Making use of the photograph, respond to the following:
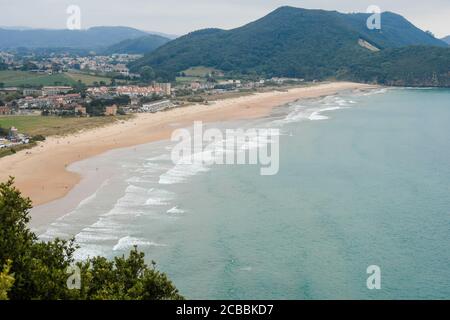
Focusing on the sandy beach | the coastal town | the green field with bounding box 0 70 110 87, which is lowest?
the sandy beach

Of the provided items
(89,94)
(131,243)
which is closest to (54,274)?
(131,243)

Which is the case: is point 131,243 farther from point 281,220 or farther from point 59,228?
point 281,220

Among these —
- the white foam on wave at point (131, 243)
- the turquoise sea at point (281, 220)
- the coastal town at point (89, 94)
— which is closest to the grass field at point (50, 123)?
the coastal town at point (89, 94)

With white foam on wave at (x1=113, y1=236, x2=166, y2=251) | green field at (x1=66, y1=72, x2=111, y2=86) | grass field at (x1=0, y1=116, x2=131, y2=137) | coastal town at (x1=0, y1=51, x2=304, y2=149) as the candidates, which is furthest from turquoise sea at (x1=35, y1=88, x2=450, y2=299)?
green field at (x1=66, y1=72, x2=111, y2=86)

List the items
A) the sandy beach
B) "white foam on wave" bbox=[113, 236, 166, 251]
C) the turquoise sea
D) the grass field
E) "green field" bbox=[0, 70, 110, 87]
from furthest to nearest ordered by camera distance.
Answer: "green field" bbox=[0, 70, 110, 87] → the grass field → the sandy beach → "white foam on wave" bbox=[113, 236, 166, 251] → the turquoise sea

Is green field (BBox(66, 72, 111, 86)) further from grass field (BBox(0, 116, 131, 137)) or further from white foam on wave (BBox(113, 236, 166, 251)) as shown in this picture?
white foam on wave (BBox(113, 236, 166, 251))

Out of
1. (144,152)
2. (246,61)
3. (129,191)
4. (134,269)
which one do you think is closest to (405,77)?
(246,61)
